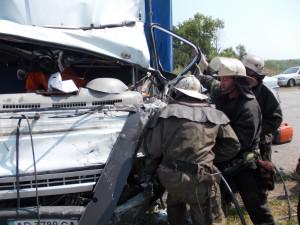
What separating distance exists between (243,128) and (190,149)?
72 cm

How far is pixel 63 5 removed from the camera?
3912mm

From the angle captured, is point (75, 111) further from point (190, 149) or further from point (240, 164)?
point (240, 164)

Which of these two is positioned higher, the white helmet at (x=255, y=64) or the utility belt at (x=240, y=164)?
the white helmet at (x=255, y=64)

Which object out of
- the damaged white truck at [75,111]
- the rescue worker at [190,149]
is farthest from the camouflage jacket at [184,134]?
the damaged white truck at [75,111]

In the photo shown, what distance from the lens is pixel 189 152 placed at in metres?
3.05

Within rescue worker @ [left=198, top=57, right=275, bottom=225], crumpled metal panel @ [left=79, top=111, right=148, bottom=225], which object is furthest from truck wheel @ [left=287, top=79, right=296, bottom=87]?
crumpled metal panel @ [left=79, top=111, right=148, bottom=225]

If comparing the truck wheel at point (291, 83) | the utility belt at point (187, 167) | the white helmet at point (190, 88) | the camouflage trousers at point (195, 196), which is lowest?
the truck wheel at point (291, 83)

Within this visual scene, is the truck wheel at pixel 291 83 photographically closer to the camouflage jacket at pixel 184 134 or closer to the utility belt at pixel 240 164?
the utility belt at pixel 240 164

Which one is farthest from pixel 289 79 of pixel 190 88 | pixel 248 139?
pixel 190 88

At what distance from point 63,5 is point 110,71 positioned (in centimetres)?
86

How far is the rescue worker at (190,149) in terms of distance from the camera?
3053mm

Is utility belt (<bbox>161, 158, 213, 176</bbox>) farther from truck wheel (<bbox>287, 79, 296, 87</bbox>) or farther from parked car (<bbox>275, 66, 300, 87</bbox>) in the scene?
truck wheel (<bbox>287, 79, 296, 87</bbox>)

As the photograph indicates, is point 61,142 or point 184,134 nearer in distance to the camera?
point 61,142

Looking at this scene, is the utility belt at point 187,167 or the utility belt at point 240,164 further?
the utility belt at point 240,164
